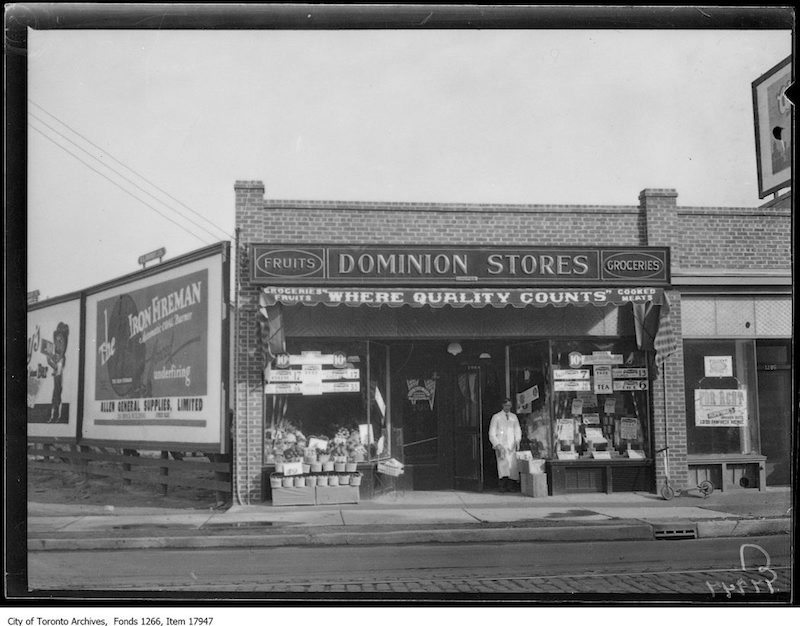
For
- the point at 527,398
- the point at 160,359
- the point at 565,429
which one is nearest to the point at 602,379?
the point at 565,429

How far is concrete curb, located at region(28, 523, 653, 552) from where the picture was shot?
9.48m

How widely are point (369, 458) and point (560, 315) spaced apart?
3869mm

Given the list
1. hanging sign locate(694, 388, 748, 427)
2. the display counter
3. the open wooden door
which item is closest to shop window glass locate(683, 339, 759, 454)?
hanging sign locate(694, 388, 748, 427)

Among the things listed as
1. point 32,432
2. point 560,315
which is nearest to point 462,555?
point 560,315

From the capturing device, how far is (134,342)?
14.1m

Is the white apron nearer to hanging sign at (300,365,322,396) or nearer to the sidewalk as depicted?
the sidewalk

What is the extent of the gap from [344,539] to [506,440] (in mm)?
4214

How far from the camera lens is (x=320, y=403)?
41.3 feet

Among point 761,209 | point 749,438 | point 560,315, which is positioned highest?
point 761,209

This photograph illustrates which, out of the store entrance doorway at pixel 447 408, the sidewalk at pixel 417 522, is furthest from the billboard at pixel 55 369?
the store entrance doorway at pixel 447 408

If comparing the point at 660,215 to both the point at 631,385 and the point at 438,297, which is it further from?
the point at 438,297

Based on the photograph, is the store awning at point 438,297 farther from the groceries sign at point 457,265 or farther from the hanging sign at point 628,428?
the hanging sign at point 628,428

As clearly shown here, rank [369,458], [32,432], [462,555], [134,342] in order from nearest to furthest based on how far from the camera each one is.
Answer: [462,555], [369,458], [134,342], [32,432]
